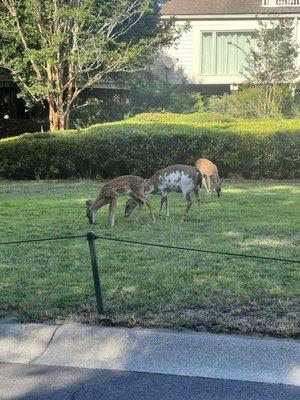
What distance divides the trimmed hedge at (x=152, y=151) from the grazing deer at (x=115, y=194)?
22.2 feet

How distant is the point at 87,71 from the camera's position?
19.5m

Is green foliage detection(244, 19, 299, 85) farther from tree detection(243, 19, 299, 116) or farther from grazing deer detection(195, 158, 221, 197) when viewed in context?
grazing deer detection(195, 158, 221, 197)

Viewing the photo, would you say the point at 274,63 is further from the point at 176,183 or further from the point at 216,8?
the point at 176,183

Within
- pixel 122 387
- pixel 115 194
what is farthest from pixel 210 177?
pixel 122 387

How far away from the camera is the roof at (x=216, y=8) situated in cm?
2747

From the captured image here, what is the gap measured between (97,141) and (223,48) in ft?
45.8

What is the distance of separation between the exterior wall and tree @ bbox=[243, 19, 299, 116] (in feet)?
12.2

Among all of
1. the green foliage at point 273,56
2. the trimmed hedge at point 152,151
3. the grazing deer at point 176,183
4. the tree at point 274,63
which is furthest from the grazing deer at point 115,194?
the green foliage at point 273,56

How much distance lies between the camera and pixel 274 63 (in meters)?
23.6

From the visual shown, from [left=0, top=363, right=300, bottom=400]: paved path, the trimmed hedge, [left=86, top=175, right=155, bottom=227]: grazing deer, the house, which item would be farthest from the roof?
[left=0, top=363, right=300, bottom=400]: paved path

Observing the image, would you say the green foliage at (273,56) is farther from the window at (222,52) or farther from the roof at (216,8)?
the window at (222,52)

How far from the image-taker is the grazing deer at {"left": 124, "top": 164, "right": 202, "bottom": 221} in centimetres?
991

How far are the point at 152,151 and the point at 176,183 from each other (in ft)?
22.0

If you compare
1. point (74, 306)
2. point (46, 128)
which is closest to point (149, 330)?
point (74, 306)
